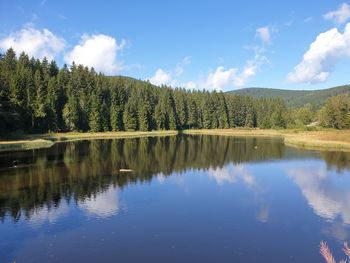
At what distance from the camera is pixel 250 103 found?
540 feet

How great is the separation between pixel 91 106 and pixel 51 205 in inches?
3365

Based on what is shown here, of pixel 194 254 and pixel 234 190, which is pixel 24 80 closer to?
pixel 234 190

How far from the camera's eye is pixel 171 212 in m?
26.0

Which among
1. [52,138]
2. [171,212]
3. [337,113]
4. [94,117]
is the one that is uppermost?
[94,117]

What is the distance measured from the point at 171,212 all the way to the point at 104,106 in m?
92.6

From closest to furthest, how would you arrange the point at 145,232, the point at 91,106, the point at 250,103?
the point at 145,232 → the point at 91,106 → the point at 250,103

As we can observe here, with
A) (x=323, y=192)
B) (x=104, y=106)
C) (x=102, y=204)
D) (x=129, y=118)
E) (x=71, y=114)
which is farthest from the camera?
(x=129, y=118)

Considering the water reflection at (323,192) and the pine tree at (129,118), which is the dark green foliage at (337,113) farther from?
the water reflection at (323,192)

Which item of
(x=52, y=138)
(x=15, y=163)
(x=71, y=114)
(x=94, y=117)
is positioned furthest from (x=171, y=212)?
(x=94, y=117)

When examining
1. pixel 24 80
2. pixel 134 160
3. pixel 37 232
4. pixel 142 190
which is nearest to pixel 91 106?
pixel 24 80

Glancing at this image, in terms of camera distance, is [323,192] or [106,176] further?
[106,176]

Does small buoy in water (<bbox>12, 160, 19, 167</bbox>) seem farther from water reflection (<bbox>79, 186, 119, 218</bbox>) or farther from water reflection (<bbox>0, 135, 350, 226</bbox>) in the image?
water reflection (<bbox>79, 186, 119, 218</bbox>)

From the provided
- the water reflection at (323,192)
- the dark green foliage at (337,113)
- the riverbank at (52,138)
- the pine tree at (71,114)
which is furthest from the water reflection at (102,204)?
the dark green foliage at (337,113)

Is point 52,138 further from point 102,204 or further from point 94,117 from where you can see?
point 102,204
